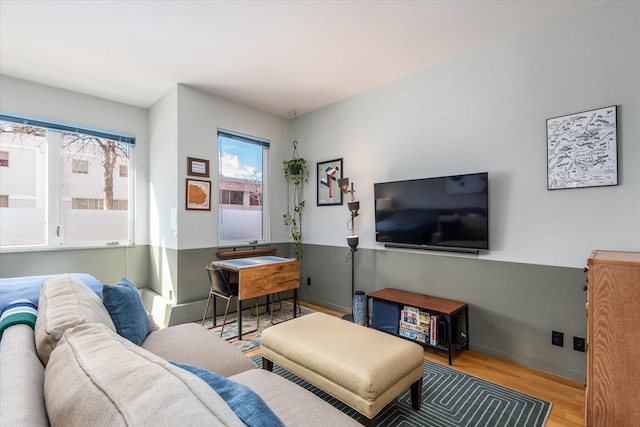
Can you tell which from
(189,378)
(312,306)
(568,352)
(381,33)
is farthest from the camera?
(312,306)

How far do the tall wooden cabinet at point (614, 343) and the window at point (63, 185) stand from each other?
4.71 metres

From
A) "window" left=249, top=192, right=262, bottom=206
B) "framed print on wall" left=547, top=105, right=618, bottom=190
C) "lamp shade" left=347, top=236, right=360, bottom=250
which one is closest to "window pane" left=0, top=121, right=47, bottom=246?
"window" left=249, top=192, right=262, bottom=206

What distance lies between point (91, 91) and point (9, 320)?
352cm

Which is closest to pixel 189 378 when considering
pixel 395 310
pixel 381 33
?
pixel 395 310

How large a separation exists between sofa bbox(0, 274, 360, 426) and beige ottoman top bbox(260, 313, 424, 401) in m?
0.40

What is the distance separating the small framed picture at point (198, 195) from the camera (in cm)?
354

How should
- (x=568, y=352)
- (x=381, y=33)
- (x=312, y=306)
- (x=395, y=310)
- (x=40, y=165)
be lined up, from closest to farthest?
(x=568, y=352), (x=381, y=33), (x=395, y=310), (x=40, y=165), (x=312, y=306)

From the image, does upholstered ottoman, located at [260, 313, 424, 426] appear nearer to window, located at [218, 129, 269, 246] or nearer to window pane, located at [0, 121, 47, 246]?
window, located at [218, 129, 269, 246]

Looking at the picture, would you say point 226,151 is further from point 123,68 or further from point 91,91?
point 91,91

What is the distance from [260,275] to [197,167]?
1555mm

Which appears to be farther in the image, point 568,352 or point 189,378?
point 568,352

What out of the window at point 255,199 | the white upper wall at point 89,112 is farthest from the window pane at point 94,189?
the window at point 255,199

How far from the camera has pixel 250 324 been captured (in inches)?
135

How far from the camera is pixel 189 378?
625 mm
